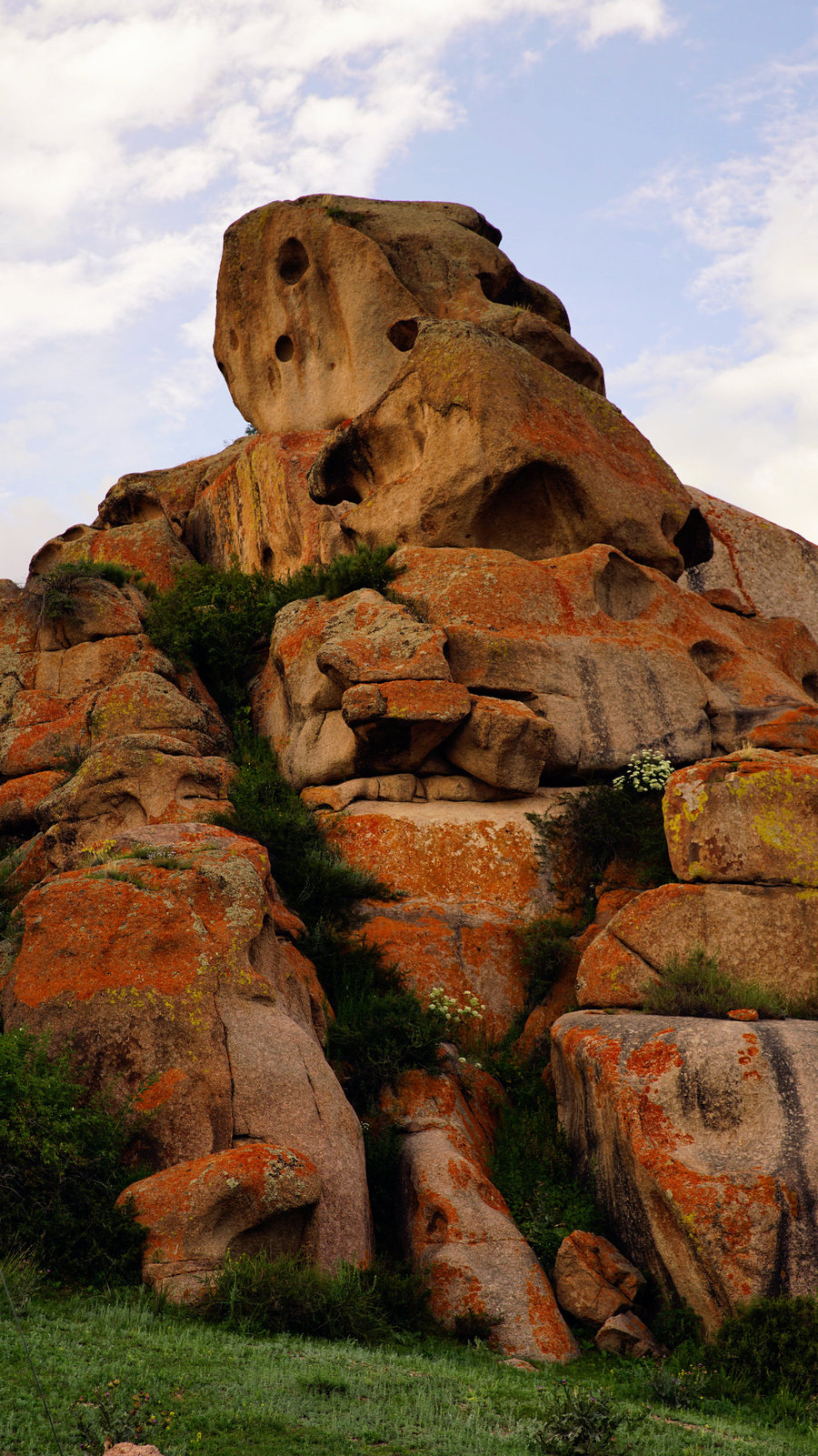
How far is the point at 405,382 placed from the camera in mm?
17875

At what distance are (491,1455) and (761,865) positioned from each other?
661 cm

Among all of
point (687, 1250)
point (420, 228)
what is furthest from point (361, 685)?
point (420, 228)

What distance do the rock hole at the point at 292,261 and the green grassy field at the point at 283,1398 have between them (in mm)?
19216

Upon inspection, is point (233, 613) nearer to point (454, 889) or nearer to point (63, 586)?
point (63, 586)

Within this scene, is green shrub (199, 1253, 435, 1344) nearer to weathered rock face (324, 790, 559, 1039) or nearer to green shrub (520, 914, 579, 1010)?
weathered rock face (324, 790, 559, 1039)

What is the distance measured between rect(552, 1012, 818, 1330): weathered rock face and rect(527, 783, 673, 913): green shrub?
10.2ft

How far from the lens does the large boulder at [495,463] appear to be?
1698 centimetres

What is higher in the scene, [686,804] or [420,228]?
[420,228]

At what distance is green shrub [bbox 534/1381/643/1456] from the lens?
5793 mm

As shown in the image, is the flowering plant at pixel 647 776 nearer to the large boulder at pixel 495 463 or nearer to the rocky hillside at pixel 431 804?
the rocky hillside at pixel 431 804

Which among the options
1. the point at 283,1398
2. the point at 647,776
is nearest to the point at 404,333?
the point at 647,776

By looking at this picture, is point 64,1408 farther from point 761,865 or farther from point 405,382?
point 405,382

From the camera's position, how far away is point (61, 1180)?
7.67 m

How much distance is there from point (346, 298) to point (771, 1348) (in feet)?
59.9
